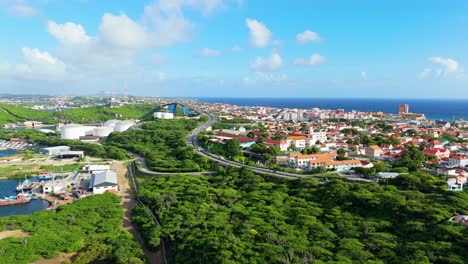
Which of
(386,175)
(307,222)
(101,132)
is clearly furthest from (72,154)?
(386,175)

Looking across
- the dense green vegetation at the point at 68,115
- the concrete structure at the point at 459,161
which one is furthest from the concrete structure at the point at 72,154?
the concrete structure at the point at 459,161

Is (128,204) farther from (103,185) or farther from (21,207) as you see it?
(21,207)

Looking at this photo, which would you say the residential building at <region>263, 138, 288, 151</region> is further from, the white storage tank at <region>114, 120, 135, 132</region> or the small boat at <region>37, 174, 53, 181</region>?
the white storage tank at <region>114, 120, 135, 132</region>

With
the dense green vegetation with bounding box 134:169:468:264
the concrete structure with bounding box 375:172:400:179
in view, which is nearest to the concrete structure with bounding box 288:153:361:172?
the concrete structure with bounding box 375:172:400:179

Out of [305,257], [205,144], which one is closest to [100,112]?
[205,144]

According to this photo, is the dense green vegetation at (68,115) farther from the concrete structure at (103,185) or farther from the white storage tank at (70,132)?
the concrete structure at (103,185)

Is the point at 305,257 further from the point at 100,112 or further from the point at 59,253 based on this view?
the point at 100,112
